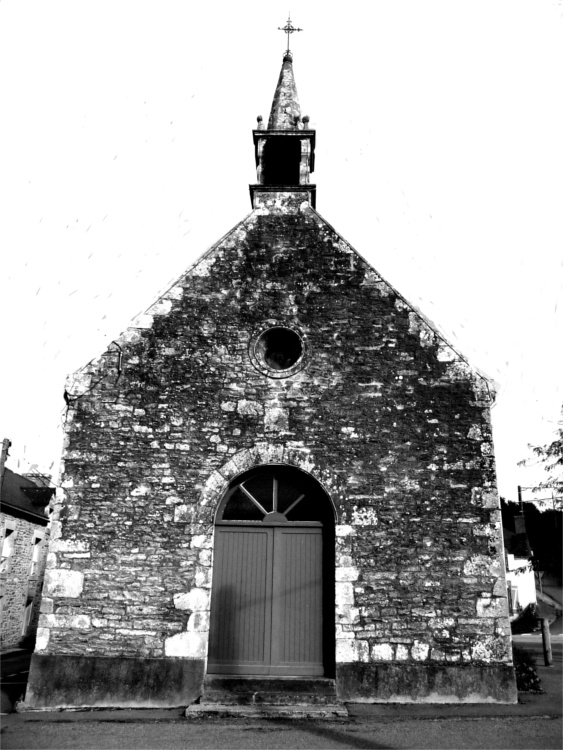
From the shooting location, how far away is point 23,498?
2436 cm

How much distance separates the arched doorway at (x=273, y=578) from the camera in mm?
8516

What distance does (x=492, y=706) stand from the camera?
7883mm

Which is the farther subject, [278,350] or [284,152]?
[284,152]

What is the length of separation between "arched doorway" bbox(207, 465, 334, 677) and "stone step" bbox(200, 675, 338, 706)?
0.28 metres

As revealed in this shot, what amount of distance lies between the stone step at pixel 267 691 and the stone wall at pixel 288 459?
1.35 ft

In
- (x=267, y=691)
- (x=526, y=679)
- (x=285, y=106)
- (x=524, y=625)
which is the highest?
(x=285, y=106)

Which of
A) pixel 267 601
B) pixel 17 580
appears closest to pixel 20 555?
pixel 17 580

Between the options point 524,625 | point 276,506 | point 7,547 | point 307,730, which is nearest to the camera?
point 307,730

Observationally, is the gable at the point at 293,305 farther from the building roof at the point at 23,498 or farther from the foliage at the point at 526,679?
the building roof at the point at 23,498

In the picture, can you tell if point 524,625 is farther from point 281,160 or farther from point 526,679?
point 281,160

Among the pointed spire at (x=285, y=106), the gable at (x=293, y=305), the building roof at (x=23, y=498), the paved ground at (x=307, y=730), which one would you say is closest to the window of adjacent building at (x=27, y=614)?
the building roof at (x=23, y=498)

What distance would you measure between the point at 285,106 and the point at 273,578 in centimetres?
943

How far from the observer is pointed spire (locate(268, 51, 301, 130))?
12.4m

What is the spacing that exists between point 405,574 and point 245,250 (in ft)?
18.9
